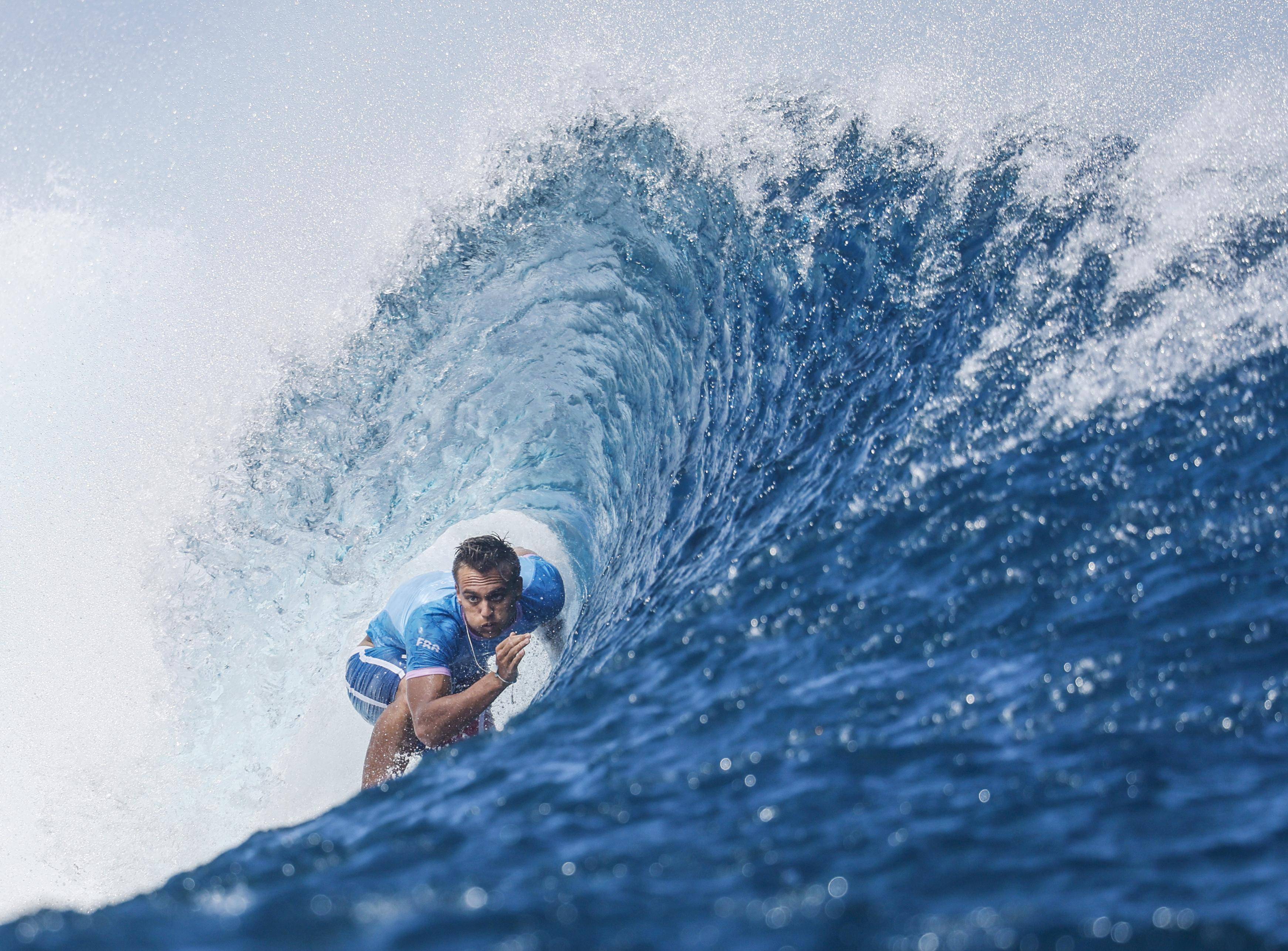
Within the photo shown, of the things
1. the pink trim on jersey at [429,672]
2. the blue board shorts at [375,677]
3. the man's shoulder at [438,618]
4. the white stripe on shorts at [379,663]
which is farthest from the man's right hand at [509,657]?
the white stripe on shorts at [379,663]

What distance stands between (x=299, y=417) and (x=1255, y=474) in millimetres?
5825

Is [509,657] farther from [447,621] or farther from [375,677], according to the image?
[375,677]

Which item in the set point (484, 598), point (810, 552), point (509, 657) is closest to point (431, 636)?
point (484, 598)

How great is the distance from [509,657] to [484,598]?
0.57 meters

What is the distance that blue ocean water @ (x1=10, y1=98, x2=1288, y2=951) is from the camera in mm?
1903

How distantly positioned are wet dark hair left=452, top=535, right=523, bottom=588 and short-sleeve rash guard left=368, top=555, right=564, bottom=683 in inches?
7.3

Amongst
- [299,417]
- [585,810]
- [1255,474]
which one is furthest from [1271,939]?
[299,417]

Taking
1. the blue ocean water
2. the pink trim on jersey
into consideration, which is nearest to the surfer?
the pink trim on jersey

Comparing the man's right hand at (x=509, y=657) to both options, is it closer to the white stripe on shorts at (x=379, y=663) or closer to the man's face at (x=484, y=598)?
the man's face at (x=484, y=598)

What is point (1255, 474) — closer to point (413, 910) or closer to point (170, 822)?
point (413, 910)

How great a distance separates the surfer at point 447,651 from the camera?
15.3 feet

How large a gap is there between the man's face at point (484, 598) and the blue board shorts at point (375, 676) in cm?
73

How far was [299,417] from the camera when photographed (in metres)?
7.09

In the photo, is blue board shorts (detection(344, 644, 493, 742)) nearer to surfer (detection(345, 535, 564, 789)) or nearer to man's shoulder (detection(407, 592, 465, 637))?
surfer (detection(345, 535, 564, 789))
